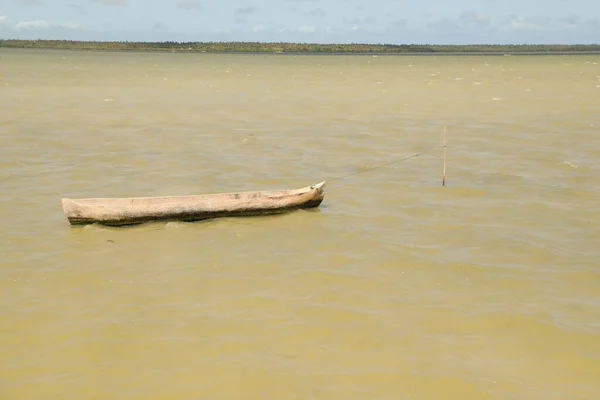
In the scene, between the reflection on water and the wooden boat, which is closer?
the reflection on water

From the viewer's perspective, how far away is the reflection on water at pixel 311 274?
16.9 feet

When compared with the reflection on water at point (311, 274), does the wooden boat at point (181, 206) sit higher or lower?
higher

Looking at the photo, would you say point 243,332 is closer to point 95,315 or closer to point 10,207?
point 95,315

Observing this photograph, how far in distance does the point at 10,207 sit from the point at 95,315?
437cm

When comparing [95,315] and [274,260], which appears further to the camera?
[274,260]

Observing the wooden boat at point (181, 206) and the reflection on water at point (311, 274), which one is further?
the wooden boat at point (181, 206)

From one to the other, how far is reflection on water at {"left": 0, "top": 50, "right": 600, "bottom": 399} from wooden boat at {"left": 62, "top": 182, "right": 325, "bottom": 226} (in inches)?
6.1

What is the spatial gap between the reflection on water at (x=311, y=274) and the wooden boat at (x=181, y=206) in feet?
0.51

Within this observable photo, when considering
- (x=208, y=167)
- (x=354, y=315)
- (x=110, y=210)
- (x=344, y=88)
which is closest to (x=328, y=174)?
(x=208, y=167)

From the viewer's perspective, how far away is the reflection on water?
16.9ft

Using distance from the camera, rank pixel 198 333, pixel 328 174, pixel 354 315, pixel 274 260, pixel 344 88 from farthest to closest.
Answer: pixel 344 88, pixel 328 174, pixel 274 260, pixel 354 315, pixel 198 333

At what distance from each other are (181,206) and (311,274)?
2.34 metres

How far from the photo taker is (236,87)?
29.7 metres

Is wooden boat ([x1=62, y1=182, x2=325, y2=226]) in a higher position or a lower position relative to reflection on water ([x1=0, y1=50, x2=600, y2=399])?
higher
